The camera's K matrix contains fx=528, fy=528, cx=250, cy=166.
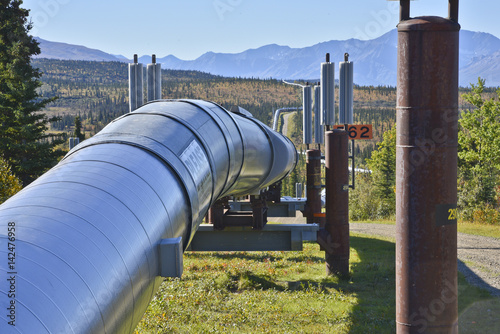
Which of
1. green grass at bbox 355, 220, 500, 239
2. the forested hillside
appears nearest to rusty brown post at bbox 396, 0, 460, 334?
green grass at bbox 355, 220, 500, 239

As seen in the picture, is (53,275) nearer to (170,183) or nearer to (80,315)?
(80,315)

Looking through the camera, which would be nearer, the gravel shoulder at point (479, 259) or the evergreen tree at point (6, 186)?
the gravel shoulder at point (479, 259)

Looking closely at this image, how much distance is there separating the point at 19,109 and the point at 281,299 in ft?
71.7

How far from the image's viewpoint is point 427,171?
4.59 meters

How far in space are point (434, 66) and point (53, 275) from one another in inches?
135

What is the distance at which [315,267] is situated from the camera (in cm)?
1434

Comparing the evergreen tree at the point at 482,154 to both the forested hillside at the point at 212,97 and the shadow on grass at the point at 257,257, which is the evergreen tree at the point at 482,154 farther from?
the forested hillside at the point at 212,97

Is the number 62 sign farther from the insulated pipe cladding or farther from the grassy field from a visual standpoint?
the insulated pipe cladding

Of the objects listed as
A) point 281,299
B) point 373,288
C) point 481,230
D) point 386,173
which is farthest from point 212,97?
point 281,299

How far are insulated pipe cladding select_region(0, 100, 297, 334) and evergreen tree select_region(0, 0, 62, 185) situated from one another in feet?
78.7

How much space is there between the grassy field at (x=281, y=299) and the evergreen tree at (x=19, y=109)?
16.6 meters

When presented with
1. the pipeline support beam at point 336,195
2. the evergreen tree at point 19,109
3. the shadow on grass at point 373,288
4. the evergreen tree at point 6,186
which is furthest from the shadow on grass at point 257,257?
the evergreen tree at point 19,109

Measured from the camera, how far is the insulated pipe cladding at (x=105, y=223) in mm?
2695

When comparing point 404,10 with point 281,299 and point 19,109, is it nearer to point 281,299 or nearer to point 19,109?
point 281,299
